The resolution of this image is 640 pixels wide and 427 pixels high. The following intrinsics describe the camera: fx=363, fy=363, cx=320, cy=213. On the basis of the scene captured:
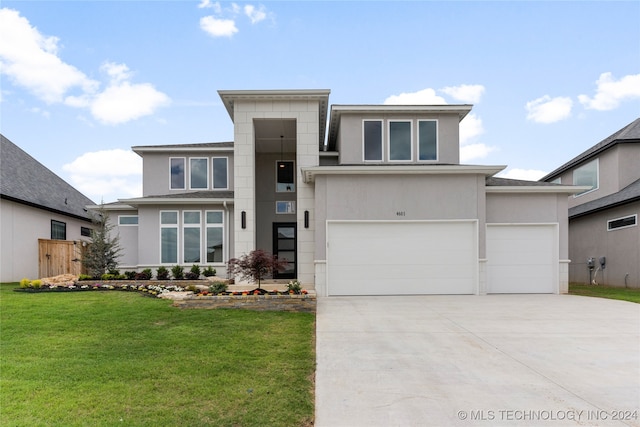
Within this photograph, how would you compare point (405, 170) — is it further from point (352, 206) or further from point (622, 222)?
point (622, 222)

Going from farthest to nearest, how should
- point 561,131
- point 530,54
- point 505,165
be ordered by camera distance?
point 561,131, point 530,54, point 505,165

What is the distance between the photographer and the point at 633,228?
555 inches

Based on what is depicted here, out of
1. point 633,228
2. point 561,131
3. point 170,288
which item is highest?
point 561,131

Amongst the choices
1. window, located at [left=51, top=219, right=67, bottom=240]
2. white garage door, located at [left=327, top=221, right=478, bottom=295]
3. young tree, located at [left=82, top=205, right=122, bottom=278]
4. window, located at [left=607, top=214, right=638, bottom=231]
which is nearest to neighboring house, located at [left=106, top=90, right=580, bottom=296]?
white garage door, located at [left=327, top=221, right=478, bottom=295]

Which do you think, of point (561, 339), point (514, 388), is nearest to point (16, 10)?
point (514, 388)

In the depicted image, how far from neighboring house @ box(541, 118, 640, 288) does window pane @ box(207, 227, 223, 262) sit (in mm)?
14109

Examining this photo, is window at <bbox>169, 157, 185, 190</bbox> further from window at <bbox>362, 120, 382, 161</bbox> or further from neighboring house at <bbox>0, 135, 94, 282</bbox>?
window at <bbox>362, 120, 382, 161</bbox>

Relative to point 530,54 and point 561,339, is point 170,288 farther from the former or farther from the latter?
point 530,54

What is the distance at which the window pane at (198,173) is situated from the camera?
15.4 m

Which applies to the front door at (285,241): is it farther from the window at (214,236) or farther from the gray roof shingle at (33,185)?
the gray roof shingle at (33,185)

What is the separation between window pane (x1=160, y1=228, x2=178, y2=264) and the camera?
538 inches

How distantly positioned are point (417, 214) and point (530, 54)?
291 inches

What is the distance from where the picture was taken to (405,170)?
36.0ft

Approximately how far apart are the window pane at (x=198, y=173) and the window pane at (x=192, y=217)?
6.16 ft
